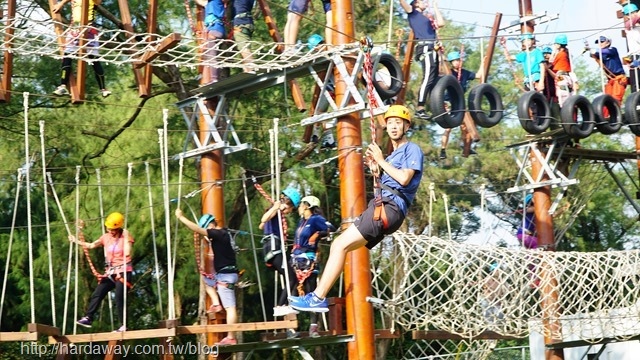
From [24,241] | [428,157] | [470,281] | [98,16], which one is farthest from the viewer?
[428,157]

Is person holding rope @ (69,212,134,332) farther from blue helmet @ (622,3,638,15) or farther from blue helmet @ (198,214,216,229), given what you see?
blue helmet @ (622,3,638,15)

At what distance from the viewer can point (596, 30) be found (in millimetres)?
15547

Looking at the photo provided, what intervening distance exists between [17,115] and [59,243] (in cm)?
215

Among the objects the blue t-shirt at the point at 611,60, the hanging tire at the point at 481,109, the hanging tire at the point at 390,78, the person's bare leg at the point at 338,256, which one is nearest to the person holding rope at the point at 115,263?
the hanging tire at the point at 390,78

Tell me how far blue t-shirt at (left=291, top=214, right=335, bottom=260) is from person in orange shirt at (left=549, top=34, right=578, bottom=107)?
5578 millimetres

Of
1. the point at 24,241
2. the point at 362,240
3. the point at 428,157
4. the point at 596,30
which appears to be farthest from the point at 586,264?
the point at 428,157

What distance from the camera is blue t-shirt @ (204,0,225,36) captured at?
39.8ft

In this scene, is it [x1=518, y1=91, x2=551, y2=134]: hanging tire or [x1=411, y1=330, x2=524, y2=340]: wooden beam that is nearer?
[x1=411, y1=330, x2=524, y2=340]: wooden beam

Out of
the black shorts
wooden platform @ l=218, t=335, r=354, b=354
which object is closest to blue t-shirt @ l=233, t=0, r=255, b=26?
wooden platform @ l=218, t=335, r=354, b=354

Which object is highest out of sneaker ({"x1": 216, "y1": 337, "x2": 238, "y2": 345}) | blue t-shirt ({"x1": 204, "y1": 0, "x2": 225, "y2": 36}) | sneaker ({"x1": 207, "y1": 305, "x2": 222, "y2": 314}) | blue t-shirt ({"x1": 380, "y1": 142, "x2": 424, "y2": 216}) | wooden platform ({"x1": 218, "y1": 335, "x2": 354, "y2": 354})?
blue t-shirt ({"x1": 204, "y1": 0, "x2": 225, "y2": 36})

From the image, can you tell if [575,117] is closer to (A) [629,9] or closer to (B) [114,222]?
(A) [629,9]

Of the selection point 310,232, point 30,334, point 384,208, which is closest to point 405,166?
point 384,208

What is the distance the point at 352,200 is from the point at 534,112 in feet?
16.0

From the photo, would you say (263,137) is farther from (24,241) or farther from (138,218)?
(24,241)
